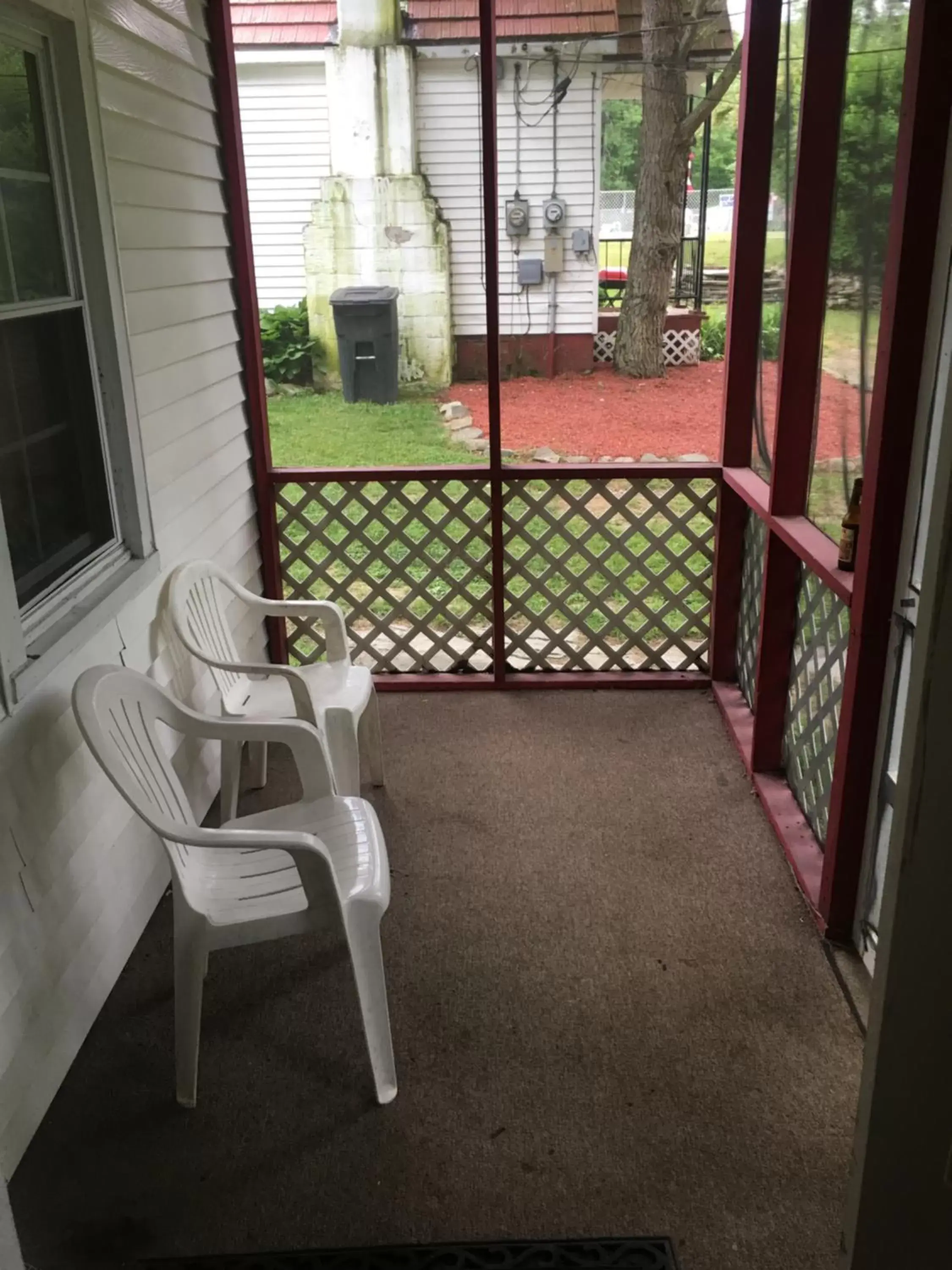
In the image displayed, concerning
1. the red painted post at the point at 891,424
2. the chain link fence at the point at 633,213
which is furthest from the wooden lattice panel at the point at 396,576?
the red painted post at the point at 891,424

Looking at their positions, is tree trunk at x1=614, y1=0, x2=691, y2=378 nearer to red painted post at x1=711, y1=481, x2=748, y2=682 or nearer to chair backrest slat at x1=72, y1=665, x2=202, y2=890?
red painted post at x1=711, y1=481, x2=748, y2=682

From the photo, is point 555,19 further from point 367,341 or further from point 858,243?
point 858,243

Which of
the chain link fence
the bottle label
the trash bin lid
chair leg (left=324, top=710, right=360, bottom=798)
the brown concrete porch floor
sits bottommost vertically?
the brown concrete porch floor

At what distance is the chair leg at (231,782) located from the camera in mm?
2723

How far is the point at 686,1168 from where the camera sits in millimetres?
1735

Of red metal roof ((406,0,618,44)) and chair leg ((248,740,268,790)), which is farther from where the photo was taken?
red metal roof ((406,0,618,44))

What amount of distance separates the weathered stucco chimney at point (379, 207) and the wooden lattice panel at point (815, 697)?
9.75 feet

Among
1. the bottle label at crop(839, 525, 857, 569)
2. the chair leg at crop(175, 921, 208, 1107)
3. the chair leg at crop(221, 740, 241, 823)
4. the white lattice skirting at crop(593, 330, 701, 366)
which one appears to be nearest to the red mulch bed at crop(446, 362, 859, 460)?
the white lattice skirting at crop(593, 330, 701, 366)

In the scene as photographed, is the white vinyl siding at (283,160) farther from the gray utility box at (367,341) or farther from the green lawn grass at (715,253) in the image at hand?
the green lawn grass at (715,253)

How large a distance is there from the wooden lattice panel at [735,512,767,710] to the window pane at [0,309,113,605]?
201 centimetres

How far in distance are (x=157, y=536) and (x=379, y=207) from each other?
3.16 meters

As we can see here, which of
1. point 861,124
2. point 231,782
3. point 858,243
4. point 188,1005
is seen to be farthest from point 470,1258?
point 861,124

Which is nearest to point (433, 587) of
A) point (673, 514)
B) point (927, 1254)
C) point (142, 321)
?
point (673, 514)

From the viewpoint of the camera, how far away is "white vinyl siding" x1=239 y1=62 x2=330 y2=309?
189 inches
